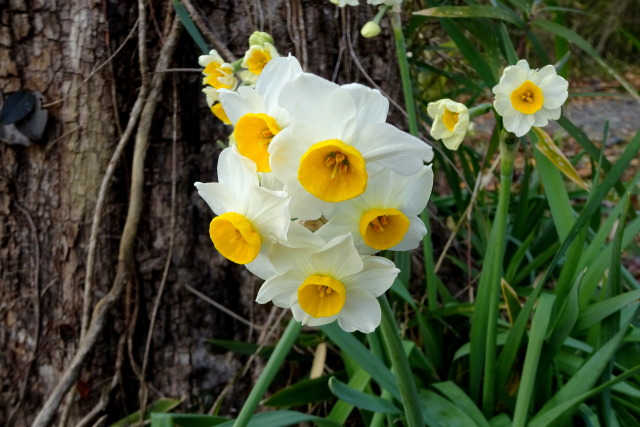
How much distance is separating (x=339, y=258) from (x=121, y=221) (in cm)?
100

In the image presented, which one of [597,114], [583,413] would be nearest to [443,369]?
[583,413]

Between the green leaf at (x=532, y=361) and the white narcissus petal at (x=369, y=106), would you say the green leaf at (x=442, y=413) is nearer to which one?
the green leaf at (x=532, y=361)

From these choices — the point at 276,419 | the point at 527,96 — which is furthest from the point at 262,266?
the point at 527,96

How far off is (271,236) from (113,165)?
3.02ft

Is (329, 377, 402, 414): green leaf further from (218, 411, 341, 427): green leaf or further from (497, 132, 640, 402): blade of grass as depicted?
(497, 132, 640, 402): blade of grass

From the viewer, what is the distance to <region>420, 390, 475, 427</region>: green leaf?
3.36ft

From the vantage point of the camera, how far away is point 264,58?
910 mm

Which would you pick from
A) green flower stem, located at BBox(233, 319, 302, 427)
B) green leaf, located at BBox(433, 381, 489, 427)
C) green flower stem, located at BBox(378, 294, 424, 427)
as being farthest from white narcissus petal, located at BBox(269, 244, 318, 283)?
green leaf, located at BBox(433, 381, 489, 427)

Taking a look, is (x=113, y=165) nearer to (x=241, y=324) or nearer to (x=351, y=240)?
(x=241, y=324)

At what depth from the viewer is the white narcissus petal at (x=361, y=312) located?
65 cm

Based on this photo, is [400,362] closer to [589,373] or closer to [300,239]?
[300,239]

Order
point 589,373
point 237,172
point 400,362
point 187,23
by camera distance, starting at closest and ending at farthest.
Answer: point 237,172
point 400,362
point 589,373
point 187,23

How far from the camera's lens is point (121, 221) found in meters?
1.44

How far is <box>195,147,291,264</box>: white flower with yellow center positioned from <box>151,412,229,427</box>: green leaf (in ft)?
1.61
